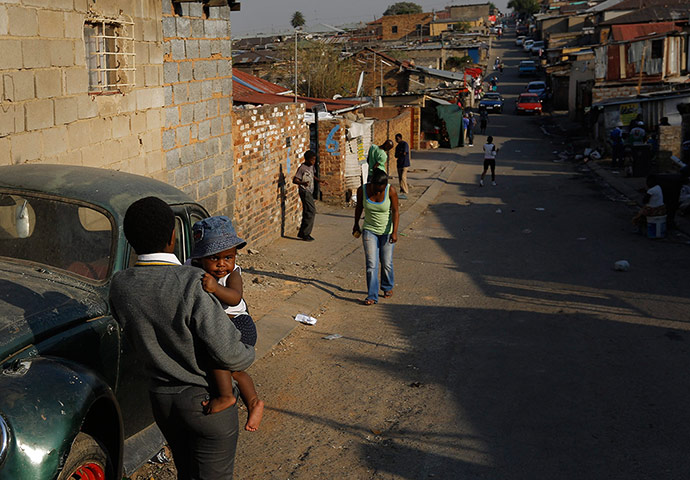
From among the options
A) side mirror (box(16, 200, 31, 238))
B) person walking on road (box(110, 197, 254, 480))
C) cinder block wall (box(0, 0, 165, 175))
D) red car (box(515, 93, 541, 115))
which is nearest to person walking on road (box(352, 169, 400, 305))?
cinder block wall (box(0, 0, 165, 175))

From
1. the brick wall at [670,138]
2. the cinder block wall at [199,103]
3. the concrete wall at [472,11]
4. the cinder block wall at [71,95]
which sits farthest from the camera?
the concrete wall at [472,11]

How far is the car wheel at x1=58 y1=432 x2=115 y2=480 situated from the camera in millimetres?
3613

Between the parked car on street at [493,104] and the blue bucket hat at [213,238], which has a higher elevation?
the blue bucket hat at [213,238]

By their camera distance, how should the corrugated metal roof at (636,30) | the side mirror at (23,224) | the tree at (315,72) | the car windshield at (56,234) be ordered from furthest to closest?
the corrugated metal roof at (636,30)
the tree at (315,72)
the side mirror at (23,224)
the car windshield at (56,234)

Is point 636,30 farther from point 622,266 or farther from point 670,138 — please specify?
point 622,266

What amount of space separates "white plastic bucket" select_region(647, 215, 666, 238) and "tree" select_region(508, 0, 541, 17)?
441 feet

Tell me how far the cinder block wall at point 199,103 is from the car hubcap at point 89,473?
6404 millimetres

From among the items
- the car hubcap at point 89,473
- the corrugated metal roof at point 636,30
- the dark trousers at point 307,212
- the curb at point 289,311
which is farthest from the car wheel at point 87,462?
the corrugated metal roof at point 636,30

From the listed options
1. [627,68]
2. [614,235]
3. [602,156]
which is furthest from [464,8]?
[614,235]

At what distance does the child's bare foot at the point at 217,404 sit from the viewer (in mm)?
3430

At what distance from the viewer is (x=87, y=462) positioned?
148 inches

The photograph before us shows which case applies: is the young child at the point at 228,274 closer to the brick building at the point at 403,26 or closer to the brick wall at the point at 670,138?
the brick wall at the point at 670,138

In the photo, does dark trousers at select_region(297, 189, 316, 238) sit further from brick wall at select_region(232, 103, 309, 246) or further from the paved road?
the paved road

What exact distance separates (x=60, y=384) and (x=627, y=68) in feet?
124
